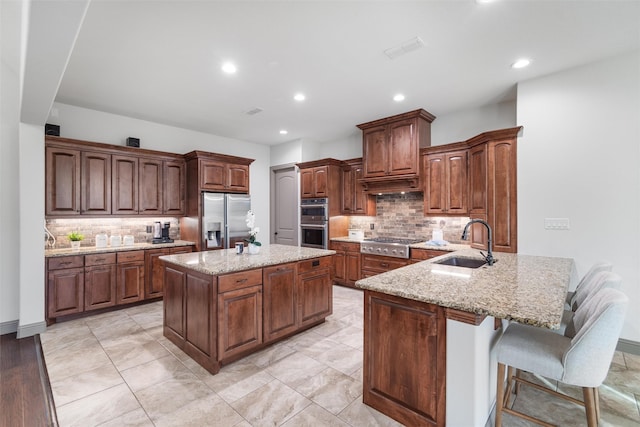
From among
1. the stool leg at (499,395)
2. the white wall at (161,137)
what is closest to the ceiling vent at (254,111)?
the white wall at (161,137)

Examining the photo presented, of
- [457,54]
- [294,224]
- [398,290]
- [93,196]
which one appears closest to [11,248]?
[93,196]

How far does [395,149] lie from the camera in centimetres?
461

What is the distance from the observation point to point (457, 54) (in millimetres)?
2797

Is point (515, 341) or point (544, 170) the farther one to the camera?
point (544, 170)

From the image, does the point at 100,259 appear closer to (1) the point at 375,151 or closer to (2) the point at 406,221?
(1) the point at 375,151

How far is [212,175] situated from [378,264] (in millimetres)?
3170

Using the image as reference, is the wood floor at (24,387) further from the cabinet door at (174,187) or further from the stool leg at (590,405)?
the stool leg at (590,405)

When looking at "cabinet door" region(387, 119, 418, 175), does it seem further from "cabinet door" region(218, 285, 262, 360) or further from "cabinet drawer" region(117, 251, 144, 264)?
"cabinet drawer" region(117, 251, 144, 264)

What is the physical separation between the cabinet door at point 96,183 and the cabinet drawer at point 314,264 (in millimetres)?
3092

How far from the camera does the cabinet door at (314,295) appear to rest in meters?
3.18

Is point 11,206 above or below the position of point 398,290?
above

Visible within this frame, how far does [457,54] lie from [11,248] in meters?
5.41

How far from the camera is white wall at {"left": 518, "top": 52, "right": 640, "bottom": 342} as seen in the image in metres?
2.84

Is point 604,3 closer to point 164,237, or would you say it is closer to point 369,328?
point 369,328
